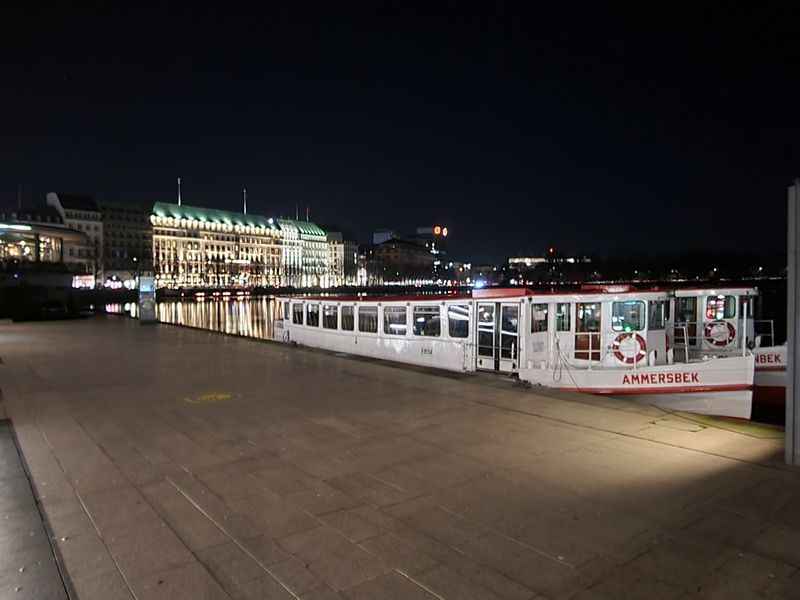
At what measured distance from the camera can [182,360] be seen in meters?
19.0

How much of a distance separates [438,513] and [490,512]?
56 cm

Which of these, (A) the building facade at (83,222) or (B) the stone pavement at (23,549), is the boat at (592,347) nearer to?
(B) the stone pavement at (23,549)

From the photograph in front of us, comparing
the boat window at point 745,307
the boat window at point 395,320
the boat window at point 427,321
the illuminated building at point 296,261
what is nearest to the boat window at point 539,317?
the boat window at point 427,321

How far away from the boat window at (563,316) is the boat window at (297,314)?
47.9 feet

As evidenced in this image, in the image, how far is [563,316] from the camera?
47.6 feet

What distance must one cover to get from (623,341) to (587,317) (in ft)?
3.39

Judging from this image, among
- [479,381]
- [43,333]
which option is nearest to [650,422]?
[479,381]

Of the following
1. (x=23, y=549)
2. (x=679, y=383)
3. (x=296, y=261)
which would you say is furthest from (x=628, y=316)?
(x=296, y=261)

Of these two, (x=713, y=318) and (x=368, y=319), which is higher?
(x=713, y=318)

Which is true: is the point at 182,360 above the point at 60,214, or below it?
below

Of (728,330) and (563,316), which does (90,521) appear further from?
(728,330)

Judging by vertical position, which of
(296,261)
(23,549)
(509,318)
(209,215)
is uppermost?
(209,215)

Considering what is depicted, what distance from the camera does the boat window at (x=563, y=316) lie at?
47.3 feet

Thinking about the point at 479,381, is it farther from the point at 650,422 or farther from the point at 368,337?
the point at 368,337
